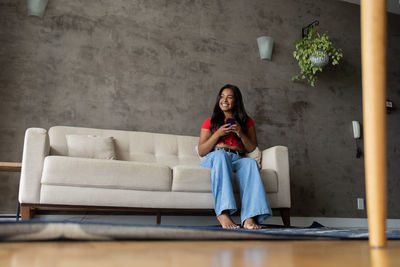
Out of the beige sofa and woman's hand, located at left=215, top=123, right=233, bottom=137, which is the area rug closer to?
the beige sofa

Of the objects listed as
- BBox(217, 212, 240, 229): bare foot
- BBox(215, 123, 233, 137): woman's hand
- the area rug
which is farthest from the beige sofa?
the area rug

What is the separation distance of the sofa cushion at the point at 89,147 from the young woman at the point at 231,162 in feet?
2.53

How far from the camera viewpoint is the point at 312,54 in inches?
155

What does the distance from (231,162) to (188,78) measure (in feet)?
4.87

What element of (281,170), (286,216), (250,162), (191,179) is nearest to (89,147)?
(191,179)

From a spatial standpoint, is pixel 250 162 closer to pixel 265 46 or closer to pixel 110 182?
pixel 110 182

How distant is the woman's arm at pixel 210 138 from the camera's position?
8.50 ft

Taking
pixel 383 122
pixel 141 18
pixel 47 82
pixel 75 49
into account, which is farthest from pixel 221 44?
pixel 383 122

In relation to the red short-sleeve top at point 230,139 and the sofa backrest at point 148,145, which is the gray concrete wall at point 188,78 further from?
the red short-sleeve top at point 230,139

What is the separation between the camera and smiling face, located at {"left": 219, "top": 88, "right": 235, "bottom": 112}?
2904mm

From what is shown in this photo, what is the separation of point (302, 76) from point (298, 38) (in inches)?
21.9

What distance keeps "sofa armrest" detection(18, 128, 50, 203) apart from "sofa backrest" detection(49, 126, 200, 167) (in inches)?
22.2

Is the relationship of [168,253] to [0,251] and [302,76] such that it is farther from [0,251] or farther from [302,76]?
[302,76]

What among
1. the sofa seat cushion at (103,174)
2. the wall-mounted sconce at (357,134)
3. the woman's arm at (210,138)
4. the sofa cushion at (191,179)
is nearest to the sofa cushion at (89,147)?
the sofa seat cushion at (103,174)
